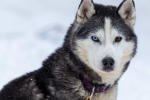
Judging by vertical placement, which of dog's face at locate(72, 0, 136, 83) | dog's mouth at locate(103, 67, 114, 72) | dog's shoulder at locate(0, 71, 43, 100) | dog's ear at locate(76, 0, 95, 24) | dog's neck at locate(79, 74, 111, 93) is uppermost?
dog's ear at locate(76, 0, 95, 24)

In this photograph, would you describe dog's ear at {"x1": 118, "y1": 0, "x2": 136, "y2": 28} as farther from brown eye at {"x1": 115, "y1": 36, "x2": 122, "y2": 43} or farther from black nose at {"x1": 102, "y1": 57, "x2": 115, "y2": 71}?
black nose at {"x1": 102, "y1": 57, "x2": 115, "y2": 71}

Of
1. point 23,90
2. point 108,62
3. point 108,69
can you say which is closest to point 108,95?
point 108,69

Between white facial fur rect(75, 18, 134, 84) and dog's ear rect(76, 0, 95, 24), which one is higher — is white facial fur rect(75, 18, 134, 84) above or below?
below

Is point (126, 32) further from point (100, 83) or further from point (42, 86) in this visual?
point (42, 86)

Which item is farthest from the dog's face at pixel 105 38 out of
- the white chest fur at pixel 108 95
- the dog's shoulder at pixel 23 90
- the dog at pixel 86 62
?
the dog's shoulder at pixel 23 90

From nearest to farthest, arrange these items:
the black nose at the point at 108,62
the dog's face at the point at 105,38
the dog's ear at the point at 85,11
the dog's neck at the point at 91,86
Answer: the black nose at the point at 108,62
the dog's face at the point at 105,38
the dog's neck at the point at 91,86
the dog's ear at the point at 85,11

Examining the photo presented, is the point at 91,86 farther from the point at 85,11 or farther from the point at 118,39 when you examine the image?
the point at 85,11

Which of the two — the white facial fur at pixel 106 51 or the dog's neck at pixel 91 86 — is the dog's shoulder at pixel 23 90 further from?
the white facial fur at pixel 106 51

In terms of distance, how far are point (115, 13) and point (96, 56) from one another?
2.27 feet

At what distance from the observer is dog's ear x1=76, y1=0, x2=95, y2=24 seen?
308 inches

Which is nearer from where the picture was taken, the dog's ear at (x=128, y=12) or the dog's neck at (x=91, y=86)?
the dog's neck at (x=91, y=86)

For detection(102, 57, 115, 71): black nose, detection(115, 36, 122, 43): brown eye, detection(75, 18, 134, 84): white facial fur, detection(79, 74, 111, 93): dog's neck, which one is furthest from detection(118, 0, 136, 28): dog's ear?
detection(79, 74, 111, 93): dog's neck

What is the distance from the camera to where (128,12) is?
8008mm

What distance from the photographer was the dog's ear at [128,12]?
25.9ft
